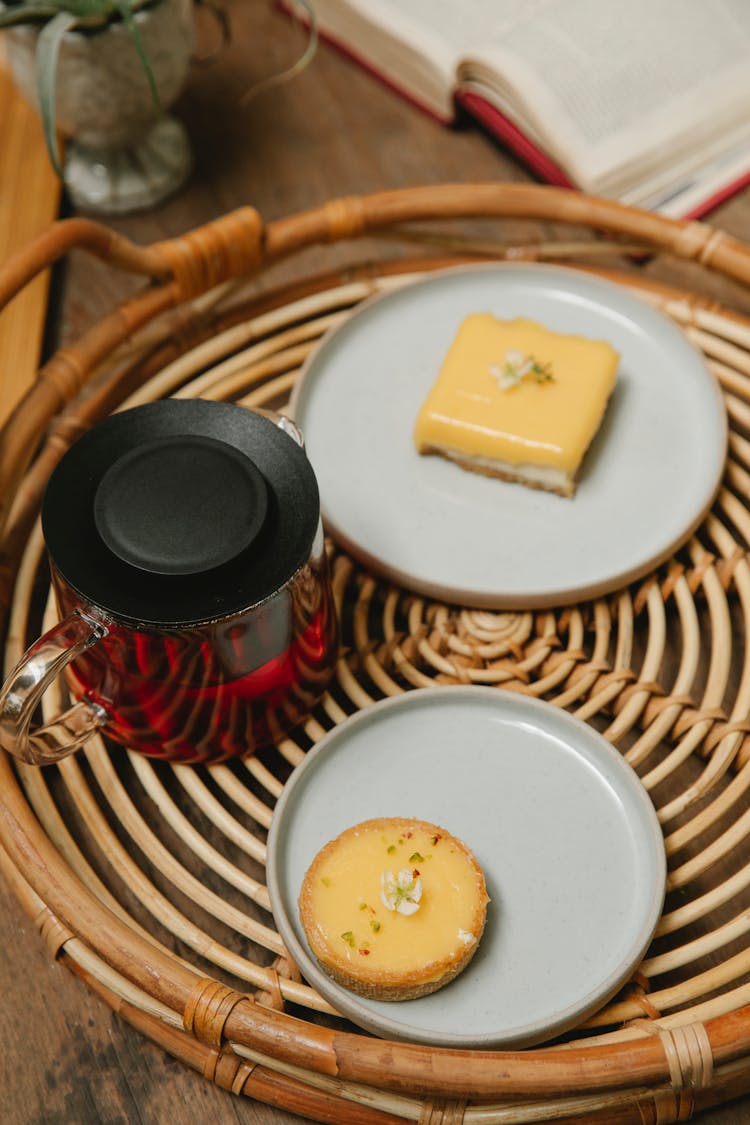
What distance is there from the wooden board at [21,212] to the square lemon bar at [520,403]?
0.40m

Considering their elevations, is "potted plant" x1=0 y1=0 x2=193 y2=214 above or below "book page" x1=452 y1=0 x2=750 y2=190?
below

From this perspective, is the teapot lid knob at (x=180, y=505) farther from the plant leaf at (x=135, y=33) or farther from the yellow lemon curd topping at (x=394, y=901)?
the plant leaf at (x=135, y=33)

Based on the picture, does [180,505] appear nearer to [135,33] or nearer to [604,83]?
[135,33]

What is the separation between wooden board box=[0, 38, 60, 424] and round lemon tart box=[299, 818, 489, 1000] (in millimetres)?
532

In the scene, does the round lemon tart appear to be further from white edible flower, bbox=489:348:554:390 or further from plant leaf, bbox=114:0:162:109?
plant leaf, bbox=114:0:162:109

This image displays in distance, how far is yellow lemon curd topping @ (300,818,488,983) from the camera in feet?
2.05

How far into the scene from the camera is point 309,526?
68cm

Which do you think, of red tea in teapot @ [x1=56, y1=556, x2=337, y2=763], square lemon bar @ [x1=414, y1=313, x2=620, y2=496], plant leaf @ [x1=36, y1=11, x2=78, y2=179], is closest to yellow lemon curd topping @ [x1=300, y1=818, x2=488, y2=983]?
red tea in teapot @ [x1=56, y1=556, x2=337, y2=763]

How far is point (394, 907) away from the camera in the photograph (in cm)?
Answer: 64

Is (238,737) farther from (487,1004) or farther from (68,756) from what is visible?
(487,1004)

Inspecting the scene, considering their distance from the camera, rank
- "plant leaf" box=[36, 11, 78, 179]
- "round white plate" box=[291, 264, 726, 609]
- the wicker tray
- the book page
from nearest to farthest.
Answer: the wicker tray
"round white plate" box=[291, 264, 726, 609]
"plant leaf" box=[36, 11, 78, 179]
the book page

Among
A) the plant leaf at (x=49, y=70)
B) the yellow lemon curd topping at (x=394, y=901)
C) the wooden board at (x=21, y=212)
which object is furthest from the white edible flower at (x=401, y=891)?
the plant leaf at (x=49, y=70)

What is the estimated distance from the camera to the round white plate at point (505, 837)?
25.3 inches

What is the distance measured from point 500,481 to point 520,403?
6 cm
